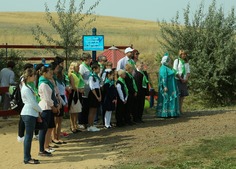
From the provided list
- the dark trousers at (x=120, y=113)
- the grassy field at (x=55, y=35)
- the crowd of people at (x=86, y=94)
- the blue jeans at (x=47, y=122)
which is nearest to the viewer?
the crowd of people at (x=86, y=94)

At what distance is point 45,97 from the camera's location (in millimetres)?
10250

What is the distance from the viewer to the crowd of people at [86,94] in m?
9.77

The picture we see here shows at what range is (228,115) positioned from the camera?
46.2ft

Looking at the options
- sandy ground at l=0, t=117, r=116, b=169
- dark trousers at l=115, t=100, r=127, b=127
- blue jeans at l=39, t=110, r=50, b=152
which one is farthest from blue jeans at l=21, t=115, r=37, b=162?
dark trousers at l=115, t=100, r=127, b=127

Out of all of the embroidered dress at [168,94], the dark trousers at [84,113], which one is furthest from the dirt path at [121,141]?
the dark trousers at [84,113]

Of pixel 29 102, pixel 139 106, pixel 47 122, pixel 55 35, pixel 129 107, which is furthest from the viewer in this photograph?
pixel 55 35

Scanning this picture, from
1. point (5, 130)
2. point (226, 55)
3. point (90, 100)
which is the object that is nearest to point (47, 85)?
point (90, 100)

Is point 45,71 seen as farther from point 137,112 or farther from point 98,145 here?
point 137,112

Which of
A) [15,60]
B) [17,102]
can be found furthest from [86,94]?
[15,60]

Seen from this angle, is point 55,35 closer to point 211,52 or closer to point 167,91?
point 211,52

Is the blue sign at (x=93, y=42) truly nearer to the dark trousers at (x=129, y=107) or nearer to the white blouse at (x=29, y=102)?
the dark trousers at (x=129, y=107)

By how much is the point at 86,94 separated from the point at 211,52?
25.2 ft

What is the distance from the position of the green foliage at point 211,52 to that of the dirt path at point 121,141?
4758mm

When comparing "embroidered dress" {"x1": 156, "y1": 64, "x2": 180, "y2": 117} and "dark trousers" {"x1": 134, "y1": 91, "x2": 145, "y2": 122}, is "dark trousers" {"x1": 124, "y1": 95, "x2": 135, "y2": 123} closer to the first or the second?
"dark trousers" {"x1": 134, "y1": 91, "x2": 145, "y2": 122}
